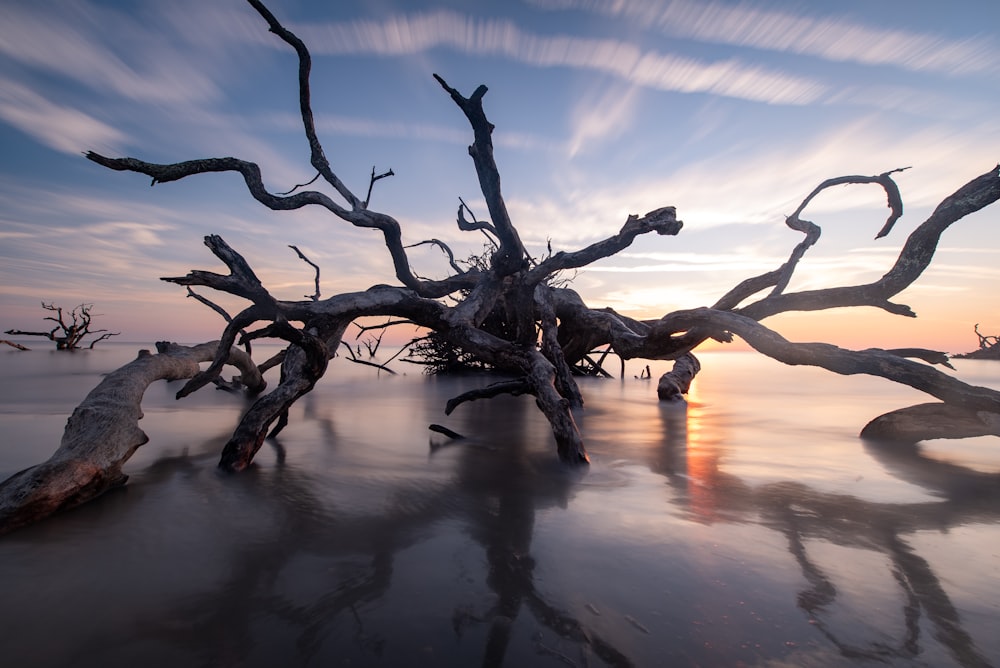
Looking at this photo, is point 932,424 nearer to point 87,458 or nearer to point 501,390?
point 501,390

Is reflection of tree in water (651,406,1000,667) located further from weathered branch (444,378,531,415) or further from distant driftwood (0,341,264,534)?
distant driftwood (0,341,264,534)

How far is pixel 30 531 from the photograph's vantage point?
225 cm

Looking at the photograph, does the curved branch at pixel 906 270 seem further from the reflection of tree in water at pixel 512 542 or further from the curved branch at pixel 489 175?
the reflection of tree in water at pixel 512 542

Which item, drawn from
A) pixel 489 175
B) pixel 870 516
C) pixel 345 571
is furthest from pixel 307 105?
pixel 870 516

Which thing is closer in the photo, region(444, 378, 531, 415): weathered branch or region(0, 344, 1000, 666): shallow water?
region(0, 344, 1000, 666): shallow water

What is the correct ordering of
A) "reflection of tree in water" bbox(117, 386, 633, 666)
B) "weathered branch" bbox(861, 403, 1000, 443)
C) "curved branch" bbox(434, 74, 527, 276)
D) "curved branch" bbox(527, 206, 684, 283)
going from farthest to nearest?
"curved branch" bbox(527, 206, 684, 283)
"weathered branch" bbox(861, 403, 1000, 443)
"curved branch" bbox(434, 74, 527, 276)
"reflection of tree in water" bbox(117, 386, 633, 666)

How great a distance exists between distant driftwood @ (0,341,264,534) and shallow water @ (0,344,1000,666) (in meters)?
0.14

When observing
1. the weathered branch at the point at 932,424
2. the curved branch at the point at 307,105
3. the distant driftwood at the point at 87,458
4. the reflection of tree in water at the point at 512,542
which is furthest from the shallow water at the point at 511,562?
the curved branch at the point at 307,105

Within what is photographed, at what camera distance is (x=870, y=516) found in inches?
107

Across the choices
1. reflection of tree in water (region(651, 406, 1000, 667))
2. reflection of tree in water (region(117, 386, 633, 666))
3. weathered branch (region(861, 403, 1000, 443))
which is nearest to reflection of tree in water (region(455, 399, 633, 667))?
reflection of tree in water (region(117, 386, 633, 666))

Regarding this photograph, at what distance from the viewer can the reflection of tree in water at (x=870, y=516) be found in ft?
5.16

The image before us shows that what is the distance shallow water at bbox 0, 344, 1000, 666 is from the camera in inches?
57.4

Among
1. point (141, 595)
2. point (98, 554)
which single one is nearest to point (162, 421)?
point (98, 554)

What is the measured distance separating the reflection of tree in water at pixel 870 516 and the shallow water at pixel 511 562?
0.01 m
